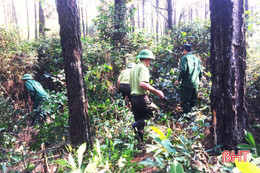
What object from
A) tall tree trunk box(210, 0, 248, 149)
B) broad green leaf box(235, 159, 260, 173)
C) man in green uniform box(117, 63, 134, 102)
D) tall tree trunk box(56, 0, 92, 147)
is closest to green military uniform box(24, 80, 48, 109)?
man in green uniform box(117, 63, 134, 102)

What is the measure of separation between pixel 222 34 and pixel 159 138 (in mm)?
1296

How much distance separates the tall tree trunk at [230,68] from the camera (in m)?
1.86

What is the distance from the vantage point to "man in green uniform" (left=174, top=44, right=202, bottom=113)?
4227 mm

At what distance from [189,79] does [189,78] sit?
3 centimetres

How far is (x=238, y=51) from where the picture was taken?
187 centimetres

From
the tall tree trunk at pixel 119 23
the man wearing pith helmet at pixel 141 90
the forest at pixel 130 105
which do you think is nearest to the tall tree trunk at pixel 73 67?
the forest at pixel 130 105

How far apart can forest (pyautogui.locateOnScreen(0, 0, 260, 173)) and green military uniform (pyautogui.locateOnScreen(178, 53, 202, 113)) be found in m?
0.04

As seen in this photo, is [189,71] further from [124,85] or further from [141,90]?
[124,85]

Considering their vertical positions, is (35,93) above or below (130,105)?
above

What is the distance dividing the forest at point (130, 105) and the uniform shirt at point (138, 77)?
21 millimetres

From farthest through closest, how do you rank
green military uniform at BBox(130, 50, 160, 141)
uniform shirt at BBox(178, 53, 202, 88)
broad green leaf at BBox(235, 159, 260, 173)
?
uniform shirt at BBox(178, 53, 202, 88) < green military uniform at BBox(130, 50, 160, 141) < broad green leaf at BBox(235, 159, 260, 173)

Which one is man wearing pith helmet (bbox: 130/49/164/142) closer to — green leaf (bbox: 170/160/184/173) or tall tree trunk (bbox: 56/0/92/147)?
tall tree trunk (bbox: 56/0/92/147)

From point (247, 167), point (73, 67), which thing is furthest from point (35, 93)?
point (247, 167)

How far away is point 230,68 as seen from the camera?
187cm
